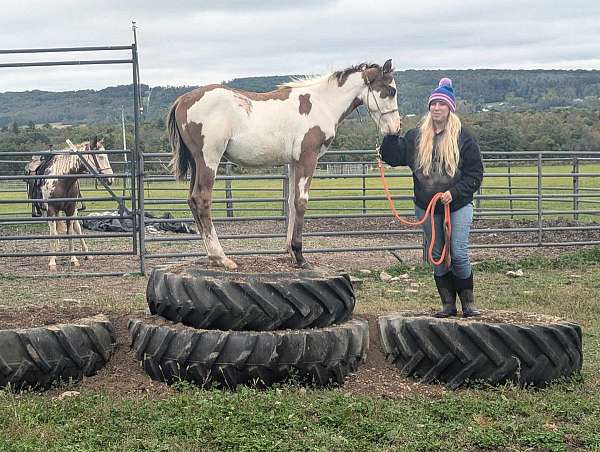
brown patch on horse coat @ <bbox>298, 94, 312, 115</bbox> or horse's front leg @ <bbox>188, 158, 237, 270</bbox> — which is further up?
brown patch on horse coat @ <bbox>298, 94, 312, 115</bbox>

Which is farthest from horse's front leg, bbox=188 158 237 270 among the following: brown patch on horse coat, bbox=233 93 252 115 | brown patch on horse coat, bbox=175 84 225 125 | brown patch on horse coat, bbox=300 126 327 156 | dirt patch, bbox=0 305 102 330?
dirt patch, bbox=0 305 102 330

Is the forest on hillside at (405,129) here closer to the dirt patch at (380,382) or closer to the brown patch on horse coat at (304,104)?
the brown patch on horse coat at (304,104)

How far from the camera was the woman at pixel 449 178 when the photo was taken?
532 centimetres

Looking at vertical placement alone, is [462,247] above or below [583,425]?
above

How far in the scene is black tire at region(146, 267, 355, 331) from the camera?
4.98m

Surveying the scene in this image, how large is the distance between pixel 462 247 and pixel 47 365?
273 cm

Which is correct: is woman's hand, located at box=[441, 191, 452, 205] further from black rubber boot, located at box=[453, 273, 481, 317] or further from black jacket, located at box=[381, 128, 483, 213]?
black rubber boot, located at box=[453, 273, 481, 317]

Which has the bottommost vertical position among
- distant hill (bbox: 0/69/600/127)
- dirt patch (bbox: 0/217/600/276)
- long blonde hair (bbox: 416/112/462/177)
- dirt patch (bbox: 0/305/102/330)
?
dirt patch (bbox: 0/217/600/276)

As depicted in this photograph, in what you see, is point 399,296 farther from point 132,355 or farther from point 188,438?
point 188,438

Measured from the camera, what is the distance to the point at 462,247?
5391mm

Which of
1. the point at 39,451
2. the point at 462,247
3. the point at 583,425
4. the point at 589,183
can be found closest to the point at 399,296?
→ the point at 462,247

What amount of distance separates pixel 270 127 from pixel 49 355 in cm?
207

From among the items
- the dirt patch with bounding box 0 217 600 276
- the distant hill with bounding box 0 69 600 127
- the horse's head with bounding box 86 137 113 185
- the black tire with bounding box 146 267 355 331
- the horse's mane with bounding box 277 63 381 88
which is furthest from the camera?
the distant hill with bounding box 0 69 600 127

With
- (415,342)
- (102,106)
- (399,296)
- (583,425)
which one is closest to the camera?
(583,425)
